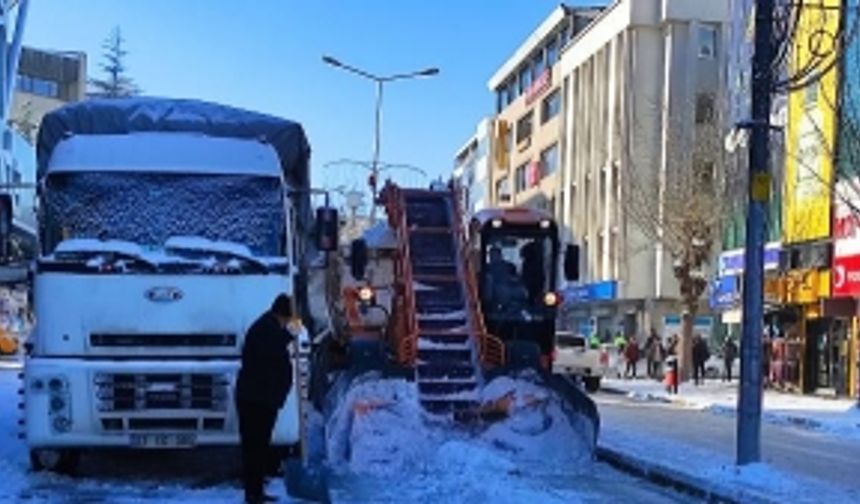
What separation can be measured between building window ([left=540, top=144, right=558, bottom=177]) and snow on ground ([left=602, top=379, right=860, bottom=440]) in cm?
3323

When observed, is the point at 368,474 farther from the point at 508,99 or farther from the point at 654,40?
the point at 508,99

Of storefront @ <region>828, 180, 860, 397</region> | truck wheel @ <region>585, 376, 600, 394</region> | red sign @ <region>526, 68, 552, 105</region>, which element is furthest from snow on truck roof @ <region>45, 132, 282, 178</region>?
red sign @ <region>526, 68, 552, 105</region>

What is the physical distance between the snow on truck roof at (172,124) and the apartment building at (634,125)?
119ft

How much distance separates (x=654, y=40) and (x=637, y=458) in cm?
4748

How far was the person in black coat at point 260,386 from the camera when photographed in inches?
451

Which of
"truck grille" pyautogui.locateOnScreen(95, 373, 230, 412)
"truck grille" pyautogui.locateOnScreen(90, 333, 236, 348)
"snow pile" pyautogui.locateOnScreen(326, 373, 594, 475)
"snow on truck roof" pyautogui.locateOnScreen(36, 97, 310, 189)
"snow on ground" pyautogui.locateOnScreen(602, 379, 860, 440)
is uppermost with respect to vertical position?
"snow on truck roof" pyautogui.locateOnScreen(36, 97, 310, 189)

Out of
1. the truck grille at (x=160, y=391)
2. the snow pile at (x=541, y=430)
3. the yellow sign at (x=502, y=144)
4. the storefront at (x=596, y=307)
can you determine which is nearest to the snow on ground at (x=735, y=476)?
the snow pile at (x=541, y=430)

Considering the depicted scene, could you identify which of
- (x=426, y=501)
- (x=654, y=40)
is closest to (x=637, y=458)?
(x=426, y=501)

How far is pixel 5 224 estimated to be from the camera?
515 inches

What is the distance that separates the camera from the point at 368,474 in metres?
14.0

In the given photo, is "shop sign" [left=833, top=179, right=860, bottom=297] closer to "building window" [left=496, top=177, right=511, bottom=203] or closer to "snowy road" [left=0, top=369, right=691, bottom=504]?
"snowy road" [left=0, top=369, right=691, bottom=504]

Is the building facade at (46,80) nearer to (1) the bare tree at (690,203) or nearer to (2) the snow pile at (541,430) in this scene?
(1) the bare tree at (690,203)

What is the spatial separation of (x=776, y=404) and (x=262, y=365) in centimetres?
2446

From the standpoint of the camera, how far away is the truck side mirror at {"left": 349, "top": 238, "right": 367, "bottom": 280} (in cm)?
1795
